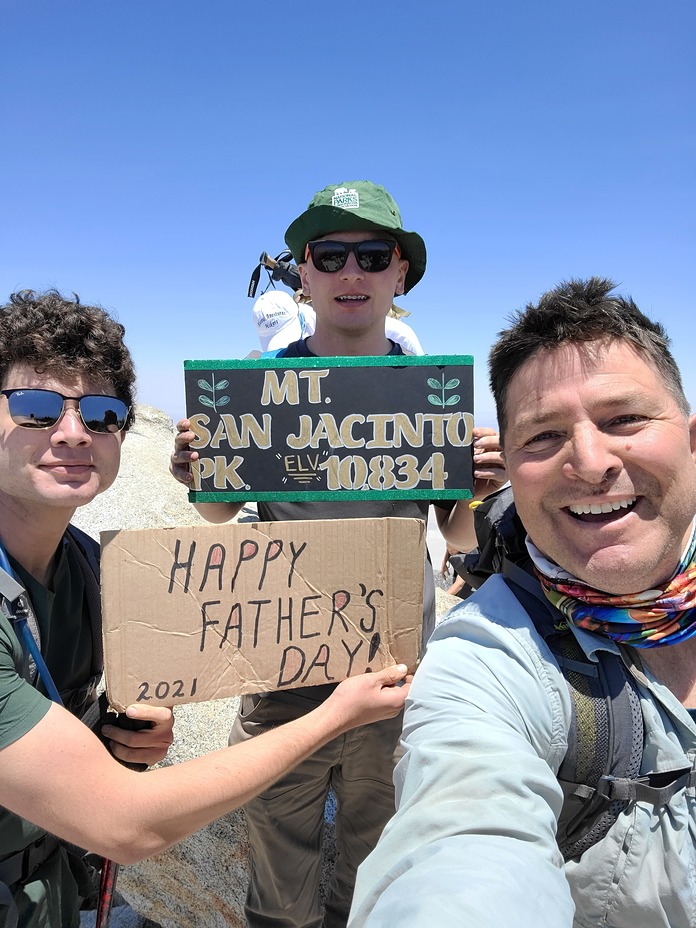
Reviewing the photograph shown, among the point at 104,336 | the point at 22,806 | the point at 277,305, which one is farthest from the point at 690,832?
the point at 277,305

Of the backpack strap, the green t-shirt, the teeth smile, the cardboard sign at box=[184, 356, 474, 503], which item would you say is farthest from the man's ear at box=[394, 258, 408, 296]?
the green t-shirt

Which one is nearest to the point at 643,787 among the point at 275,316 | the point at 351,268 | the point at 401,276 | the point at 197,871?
the point at 351,268

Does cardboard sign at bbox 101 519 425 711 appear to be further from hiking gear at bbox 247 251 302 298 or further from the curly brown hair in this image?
hiking gear at bbox 247 251 302 298

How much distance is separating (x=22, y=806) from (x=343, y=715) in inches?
40.8

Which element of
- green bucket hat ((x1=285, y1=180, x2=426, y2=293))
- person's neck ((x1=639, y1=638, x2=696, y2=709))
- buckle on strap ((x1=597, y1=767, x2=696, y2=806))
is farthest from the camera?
green bucket hat ((x1=285, y1=180, x2=426, y2=293))

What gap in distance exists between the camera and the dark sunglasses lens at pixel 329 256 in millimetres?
2898

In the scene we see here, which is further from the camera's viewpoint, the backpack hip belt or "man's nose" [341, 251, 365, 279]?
"man's nose" [341, 251, 365, 279]

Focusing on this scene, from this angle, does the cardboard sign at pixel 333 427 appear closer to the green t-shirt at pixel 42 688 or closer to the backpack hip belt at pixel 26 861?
the green t-shirt at pixel 42 688

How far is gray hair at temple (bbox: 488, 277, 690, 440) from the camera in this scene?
1.82 meters

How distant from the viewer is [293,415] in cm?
262

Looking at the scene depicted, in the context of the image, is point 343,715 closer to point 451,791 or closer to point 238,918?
point 451,791

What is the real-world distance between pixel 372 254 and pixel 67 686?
2412mm

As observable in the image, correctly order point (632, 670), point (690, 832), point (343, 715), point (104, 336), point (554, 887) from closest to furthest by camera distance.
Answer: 1. point (554, 887)
2. point (690, 832)
3. point (632, 670)
4. point (343, 715)
5. point (104, 336)

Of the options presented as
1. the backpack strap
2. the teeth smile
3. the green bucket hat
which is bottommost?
the backpack strap
